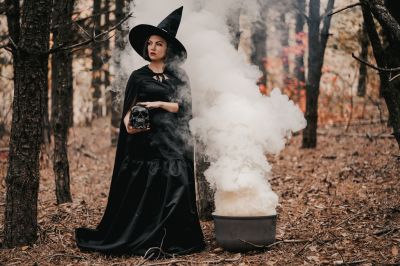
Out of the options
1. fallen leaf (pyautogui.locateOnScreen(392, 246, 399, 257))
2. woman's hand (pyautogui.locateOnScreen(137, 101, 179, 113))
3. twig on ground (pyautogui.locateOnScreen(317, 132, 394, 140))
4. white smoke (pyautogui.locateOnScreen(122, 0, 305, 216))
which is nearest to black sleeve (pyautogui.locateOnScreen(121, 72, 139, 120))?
woman's hand (pyautogui.locateOnScreen(137, 101, 179, 113))

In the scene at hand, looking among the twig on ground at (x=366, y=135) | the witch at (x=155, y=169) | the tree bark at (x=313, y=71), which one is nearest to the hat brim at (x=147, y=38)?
the witch at (x=155, y=169)

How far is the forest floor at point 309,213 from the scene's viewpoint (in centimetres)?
444

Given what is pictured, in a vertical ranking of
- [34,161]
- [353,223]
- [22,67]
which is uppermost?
[22,67]

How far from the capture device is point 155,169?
4.93 metres

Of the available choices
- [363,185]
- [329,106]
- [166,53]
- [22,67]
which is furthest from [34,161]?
[329,106]

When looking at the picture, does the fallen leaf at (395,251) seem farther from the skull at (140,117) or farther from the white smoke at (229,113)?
the skull at (140,117)

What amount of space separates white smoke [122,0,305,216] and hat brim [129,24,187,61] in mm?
341

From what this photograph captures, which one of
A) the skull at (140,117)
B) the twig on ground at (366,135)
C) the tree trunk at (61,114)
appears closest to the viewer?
the skull at (140,117)

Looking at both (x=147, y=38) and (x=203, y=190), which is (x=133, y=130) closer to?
(x=147, y=38)

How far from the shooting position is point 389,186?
6.79m

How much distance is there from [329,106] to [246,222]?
39.5 ft

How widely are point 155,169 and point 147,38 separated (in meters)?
1.48

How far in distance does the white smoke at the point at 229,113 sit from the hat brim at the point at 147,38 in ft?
1.12

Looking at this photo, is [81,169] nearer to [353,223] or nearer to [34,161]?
[34,161]
